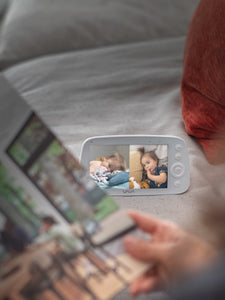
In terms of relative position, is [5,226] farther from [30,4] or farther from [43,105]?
[30,4]

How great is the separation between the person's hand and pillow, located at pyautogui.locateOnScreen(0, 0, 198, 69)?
0.95 m

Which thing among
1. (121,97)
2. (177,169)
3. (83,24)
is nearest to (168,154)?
(177,169)

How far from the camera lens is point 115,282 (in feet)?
0.92

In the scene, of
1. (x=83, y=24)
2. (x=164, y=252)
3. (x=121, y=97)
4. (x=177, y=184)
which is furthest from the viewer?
(x=83, y=24)

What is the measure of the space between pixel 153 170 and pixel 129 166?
4 centimetres

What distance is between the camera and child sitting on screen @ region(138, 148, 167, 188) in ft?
1.83

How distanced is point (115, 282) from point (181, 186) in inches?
11.9

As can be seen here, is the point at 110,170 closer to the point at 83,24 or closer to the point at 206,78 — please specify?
the point at 206,78

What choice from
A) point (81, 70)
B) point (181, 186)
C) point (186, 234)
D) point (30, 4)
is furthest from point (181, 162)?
point (30, 4)

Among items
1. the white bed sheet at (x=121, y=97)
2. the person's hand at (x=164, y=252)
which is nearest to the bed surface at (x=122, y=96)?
the white bed sheet at (x=121, y=97)

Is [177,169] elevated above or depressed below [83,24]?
below

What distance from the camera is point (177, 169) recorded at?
0.57 m

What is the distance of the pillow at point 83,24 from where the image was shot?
1114 millimetres

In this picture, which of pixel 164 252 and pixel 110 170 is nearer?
pixel 164 252
